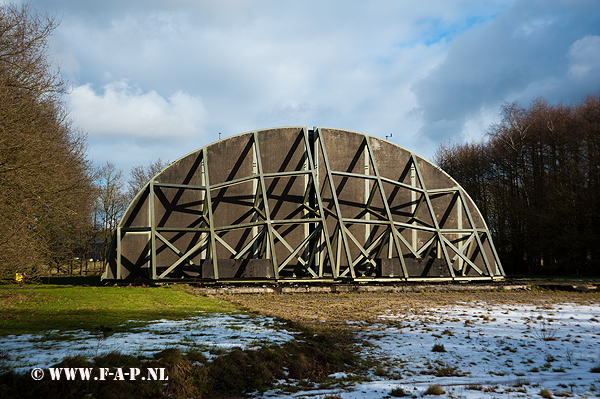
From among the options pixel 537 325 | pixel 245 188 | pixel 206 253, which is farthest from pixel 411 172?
pixel 537 325

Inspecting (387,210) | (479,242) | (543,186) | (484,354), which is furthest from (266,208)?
(543,186)

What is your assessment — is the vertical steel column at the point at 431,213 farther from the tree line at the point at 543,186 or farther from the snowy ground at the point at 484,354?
the tree line at the point at 543,186

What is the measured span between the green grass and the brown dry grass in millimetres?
1721

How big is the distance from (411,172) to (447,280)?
662 cm

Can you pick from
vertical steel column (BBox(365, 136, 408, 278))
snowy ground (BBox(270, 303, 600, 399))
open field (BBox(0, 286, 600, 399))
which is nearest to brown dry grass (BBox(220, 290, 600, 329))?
open field (BBox(0, 286, 600, 399))

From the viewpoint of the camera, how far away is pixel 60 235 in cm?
2069

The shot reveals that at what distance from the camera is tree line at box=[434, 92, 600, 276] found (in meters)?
28.6

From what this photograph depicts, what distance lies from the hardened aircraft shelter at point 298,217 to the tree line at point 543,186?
10938 millimetres

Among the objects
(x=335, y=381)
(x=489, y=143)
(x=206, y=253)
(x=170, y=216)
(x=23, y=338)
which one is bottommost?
(x=335, y=381)

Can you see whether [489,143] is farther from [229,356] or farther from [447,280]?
[229,356]

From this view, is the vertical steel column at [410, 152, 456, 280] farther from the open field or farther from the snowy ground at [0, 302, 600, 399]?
the snowy ground at [0, 302, 600, 399]

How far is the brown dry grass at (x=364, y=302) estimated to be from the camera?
36.6ft

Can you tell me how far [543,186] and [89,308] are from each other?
33687mm

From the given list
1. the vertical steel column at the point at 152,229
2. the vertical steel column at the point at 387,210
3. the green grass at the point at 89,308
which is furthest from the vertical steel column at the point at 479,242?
the vertical steel column at the point at 152,229
